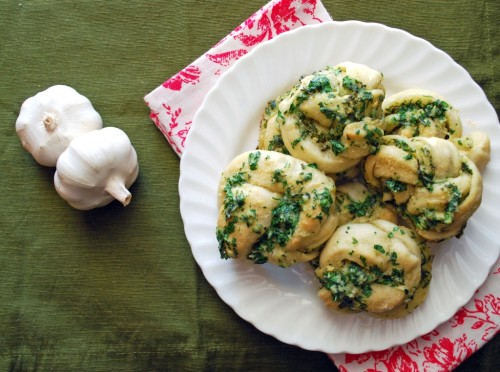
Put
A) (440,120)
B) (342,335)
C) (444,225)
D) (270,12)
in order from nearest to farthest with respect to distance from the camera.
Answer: (444,225)
(440,120)
(342,335)
(270,12)

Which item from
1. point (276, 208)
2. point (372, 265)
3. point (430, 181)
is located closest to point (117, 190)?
point (276, 208)

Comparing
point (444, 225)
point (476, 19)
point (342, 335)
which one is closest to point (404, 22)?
point (476, 19)

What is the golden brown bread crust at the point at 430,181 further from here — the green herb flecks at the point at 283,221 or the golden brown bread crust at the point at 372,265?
the green herb flecks at the point at 283,221

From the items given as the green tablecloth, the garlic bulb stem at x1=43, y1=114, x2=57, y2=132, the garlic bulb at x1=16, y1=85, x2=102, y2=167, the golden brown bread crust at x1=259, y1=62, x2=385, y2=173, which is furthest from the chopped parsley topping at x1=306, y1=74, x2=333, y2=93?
the garlic bulb stem at x1=43, y1=114, x2=57, y2=132

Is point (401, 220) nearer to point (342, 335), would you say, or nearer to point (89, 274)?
point (342, 335)

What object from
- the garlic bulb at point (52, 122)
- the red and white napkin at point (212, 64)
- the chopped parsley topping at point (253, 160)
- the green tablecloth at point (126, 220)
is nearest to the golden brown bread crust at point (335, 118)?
the chopped parsley topping at point (253, 160)

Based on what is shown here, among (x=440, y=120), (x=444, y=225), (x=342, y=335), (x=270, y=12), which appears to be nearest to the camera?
(x=444, y=225)

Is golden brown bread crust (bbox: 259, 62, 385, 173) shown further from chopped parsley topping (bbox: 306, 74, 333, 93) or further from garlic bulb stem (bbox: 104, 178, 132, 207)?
garlic bulb stem (bbox: 104, 178, 132, 207)
